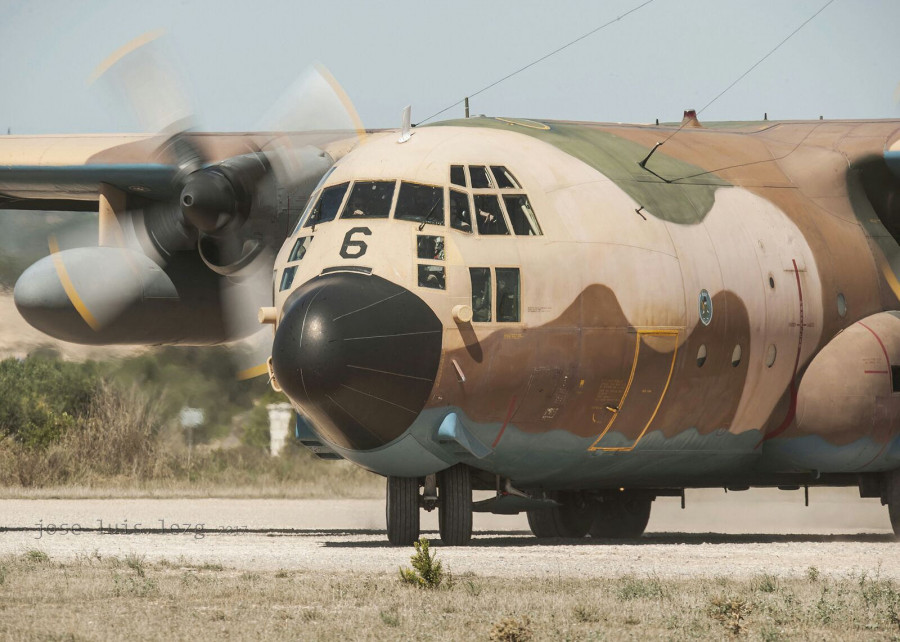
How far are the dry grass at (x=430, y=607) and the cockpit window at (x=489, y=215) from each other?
12.4 feet

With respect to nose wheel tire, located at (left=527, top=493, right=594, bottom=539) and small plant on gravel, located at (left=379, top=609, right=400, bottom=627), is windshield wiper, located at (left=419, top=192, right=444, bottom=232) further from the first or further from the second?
nose wheel tire, located at (left=527, top=493, right=594, bottom=539)

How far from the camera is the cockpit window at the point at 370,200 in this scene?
13867 millimetres

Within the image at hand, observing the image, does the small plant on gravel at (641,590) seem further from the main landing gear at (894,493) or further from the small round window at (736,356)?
the main landing gear at (894,493)

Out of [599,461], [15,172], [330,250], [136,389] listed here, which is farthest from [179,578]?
[136,389]

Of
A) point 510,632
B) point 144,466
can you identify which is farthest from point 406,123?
point 144,466

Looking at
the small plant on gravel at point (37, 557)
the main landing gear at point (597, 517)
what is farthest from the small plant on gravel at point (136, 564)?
the main landing gear at point (597, 517)

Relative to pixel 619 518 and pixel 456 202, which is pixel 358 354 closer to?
pixel 456 202

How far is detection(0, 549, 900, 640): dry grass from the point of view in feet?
29.3

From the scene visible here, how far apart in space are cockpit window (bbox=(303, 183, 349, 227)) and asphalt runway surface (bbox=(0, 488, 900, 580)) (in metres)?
3.27

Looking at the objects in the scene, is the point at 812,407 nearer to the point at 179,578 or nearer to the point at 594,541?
the point at 594,541

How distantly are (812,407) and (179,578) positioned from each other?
751 centimetres

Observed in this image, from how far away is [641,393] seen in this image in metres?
14.4

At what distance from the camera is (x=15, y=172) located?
65.3ft

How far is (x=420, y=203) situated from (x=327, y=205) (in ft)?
3.44
